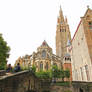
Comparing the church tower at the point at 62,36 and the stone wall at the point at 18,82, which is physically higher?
the church tower at the point at 62,36

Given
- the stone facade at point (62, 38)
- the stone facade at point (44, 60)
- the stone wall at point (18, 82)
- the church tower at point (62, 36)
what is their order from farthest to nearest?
the church tower at point (62, 36) → the stone facade at point (62, 38) → the stone facade at point (44, 60) → the stone wall at point (18, 82)

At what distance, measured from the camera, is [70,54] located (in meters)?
33.4

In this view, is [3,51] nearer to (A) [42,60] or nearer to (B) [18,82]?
(B) [18,82]

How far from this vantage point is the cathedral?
1538cm

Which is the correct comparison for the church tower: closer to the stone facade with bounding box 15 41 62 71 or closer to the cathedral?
the cathedral

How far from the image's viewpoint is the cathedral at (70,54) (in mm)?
15383

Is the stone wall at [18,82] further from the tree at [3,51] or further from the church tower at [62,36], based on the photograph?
the church tower at [62,36]

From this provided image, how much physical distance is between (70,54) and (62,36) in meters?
28.2

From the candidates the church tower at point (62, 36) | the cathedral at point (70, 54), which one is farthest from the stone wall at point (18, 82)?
the church tower at point (62, 36)

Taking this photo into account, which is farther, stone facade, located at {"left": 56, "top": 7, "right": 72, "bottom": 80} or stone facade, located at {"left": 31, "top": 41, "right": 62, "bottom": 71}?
stone facade, located at {"left": 56, "top": 7, "right": 72, "bottom": 80}

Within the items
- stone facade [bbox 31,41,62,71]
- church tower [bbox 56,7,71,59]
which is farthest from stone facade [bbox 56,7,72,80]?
stone facade [bbox 31,41,62,71]

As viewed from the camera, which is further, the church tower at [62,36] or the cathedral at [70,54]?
the church tower at [62,36]

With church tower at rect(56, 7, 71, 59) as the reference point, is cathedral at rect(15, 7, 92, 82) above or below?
below

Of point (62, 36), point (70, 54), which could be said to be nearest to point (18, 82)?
point (70, 54)
